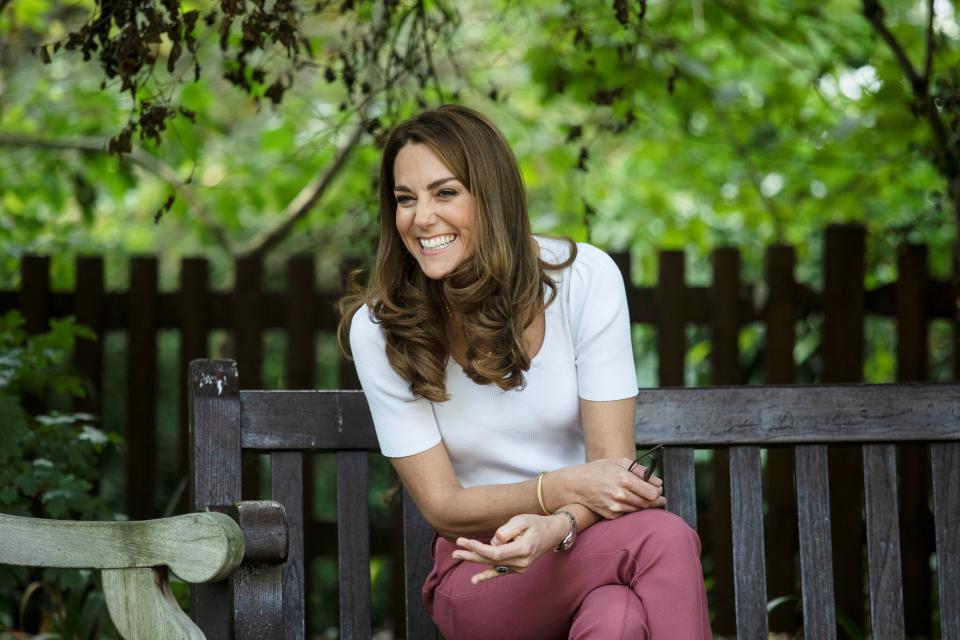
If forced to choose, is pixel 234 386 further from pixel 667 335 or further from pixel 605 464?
pixel 667 335

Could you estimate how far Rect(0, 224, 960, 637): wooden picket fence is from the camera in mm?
4406

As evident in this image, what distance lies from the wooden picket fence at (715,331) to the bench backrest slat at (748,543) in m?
1.69

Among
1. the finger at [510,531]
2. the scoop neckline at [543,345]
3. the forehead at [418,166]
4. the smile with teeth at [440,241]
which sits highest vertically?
the forehead at [418,166]

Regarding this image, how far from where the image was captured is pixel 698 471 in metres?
5.51

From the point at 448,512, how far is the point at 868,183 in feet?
12.6

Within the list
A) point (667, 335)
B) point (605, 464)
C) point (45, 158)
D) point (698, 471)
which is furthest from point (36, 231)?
point (605, 464)

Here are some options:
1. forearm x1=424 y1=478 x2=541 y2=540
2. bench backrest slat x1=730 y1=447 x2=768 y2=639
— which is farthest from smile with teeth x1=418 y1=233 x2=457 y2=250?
bench backrest slat x1=730 y1=447 x2=768 y2=639

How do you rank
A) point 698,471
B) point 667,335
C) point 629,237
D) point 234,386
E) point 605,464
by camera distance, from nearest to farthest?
point 605,464, point 234,386, point 667,335, point 698,471, point 629,237

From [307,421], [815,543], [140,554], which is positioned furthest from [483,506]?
[815,543]

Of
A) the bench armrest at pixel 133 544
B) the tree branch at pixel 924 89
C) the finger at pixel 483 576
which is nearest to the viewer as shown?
the bench armrest at pixel 133 544

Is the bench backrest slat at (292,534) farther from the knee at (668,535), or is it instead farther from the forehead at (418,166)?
the knee at (668,535)

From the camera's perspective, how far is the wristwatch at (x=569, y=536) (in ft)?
7.59

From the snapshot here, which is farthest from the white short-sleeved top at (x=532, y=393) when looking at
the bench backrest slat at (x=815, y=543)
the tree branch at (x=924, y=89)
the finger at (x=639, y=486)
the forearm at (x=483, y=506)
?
the tree branch at (x=924, y=89)

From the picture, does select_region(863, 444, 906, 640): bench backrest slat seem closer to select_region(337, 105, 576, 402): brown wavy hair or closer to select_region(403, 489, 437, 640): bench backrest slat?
select_region(337, 105, 576, 402): brown wavy hair
